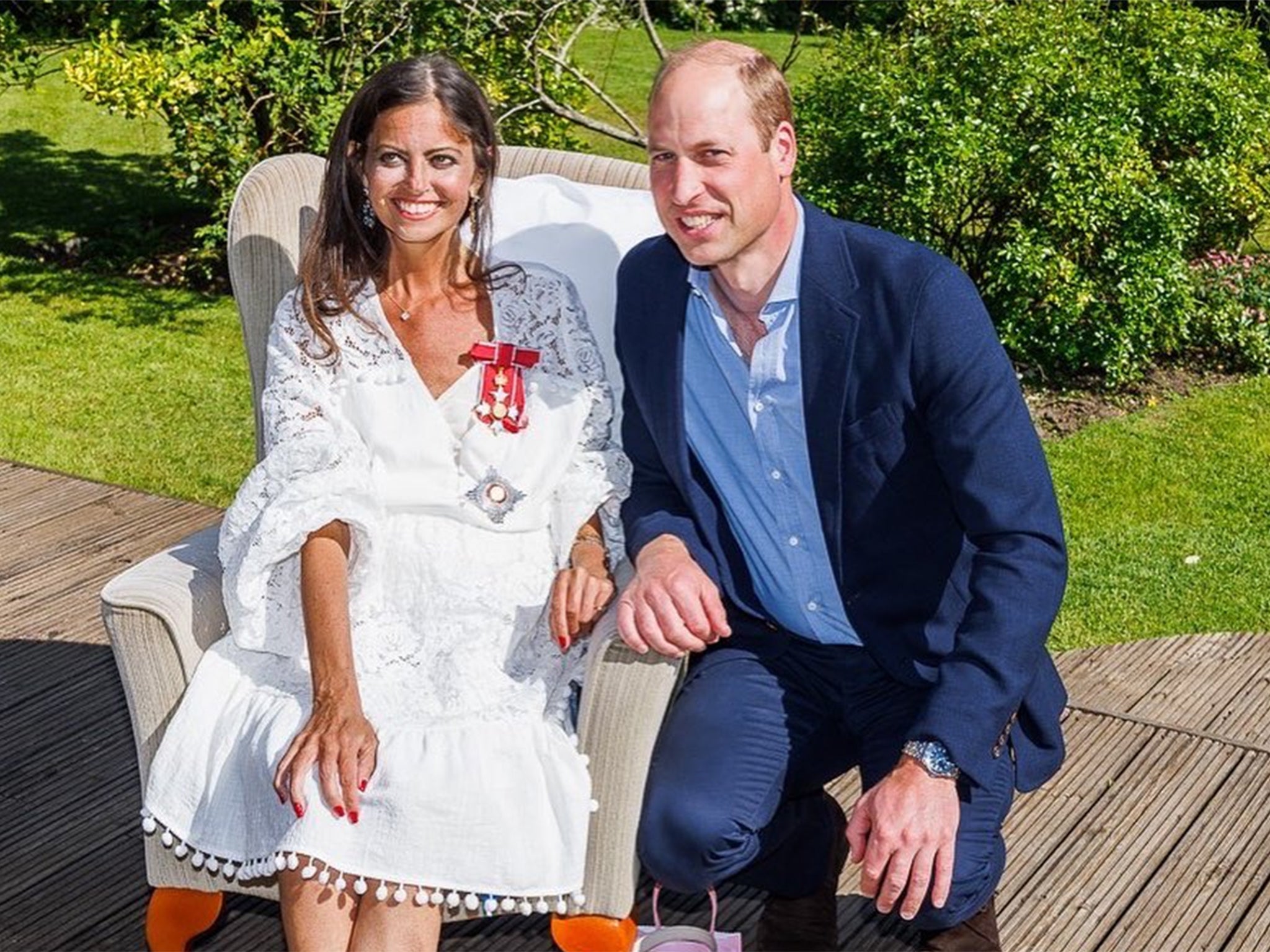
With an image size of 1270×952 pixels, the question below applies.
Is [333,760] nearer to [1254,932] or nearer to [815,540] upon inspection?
[815,540]

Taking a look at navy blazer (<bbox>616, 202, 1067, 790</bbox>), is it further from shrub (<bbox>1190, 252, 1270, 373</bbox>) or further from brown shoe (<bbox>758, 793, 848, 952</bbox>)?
shrub (<bbox>1190, 252, 1270, 373</bbox>)

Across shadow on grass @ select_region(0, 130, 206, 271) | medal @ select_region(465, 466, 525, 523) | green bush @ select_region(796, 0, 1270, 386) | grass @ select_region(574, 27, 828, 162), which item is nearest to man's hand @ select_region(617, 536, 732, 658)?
medal @ select_region(465, 466, 525, 523)

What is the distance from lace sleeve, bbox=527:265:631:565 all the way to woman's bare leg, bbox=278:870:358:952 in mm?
694

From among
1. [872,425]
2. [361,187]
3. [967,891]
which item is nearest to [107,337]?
[361,187]

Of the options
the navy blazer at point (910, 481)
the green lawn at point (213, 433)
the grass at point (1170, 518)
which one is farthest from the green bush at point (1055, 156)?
the navy blazer at point (910, 481)

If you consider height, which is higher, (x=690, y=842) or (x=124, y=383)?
(x=690, y=842)

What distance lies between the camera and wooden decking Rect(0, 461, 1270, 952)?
9.45 feet

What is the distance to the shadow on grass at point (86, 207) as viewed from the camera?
7715 mm

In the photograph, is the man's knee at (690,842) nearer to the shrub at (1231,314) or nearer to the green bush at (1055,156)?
the green bush at (1055,156)

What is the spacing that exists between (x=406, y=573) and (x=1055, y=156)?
137 inches

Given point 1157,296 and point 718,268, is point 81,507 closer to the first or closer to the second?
point 718,268

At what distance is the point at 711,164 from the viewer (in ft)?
7.92

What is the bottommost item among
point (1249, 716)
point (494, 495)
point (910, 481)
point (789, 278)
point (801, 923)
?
point (1249, 716)

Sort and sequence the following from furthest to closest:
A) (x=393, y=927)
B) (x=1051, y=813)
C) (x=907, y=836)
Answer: (x=1051, y=813), (x=393, y=927), (x=907, y=836)
